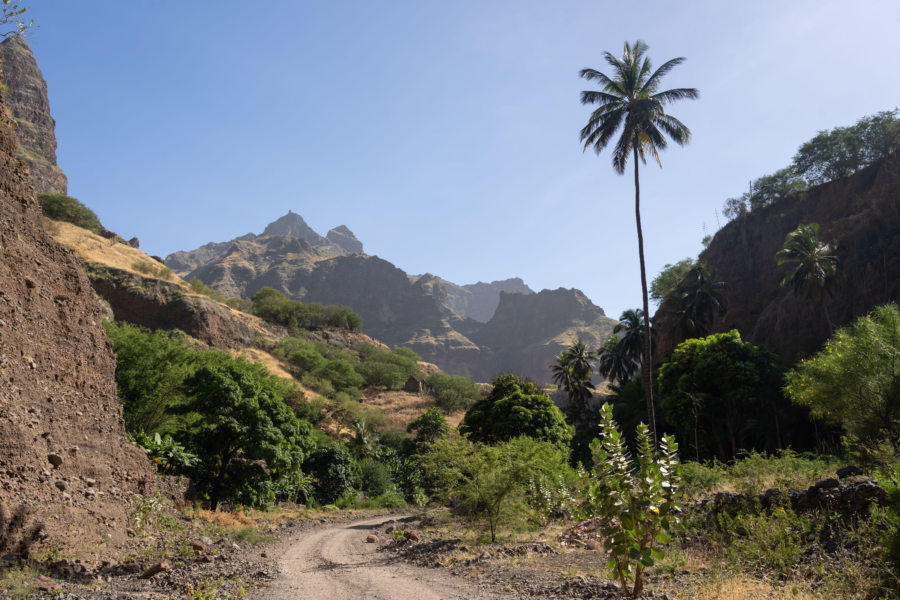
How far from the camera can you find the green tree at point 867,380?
1669 cm

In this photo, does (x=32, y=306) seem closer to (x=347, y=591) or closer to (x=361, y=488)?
(x=347, y=591)

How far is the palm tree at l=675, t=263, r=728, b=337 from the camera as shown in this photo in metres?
48.2

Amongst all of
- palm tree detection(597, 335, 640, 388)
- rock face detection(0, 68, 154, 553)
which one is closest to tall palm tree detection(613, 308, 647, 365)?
palm tree detection(597, 335, 640, 388)

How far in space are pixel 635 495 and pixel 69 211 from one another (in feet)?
259

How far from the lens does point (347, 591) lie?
935cm

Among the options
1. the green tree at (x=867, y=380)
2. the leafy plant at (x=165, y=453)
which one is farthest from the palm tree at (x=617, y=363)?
the leafy plant at (x=165, y=453)

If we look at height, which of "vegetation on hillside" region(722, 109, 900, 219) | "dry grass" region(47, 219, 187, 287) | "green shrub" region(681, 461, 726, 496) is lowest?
"green shrub" region(681, 461, 726, 496)

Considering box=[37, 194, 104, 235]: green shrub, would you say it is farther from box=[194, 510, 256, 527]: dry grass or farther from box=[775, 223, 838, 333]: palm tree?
box=[775, 223, 838, 333]: palm tree

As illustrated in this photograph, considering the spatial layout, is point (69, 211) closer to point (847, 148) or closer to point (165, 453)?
point (165, 453)

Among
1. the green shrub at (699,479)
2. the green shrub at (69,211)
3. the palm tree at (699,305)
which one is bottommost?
the green shrub at (699,479)

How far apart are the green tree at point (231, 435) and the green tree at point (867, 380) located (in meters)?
23.0

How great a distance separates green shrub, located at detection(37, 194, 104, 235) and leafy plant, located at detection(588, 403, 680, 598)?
7562cm

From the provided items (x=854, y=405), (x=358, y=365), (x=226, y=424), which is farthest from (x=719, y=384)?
(x=358, y=365)

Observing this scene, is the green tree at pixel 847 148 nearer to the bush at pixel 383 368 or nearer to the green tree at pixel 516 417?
the green tree at pixel 516 417
